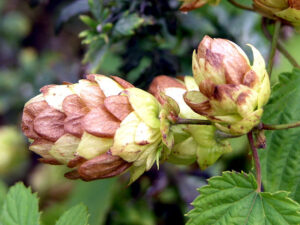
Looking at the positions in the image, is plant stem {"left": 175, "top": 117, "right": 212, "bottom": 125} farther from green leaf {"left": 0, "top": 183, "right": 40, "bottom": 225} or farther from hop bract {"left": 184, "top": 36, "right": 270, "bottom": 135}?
green leaf {"left": 0, "top": 183, "right": 40, "bottom": 225}

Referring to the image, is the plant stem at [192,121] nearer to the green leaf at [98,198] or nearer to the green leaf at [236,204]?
the green leaf at [236,204]

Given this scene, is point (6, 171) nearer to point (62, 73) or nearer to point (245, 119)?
point (62, 73)

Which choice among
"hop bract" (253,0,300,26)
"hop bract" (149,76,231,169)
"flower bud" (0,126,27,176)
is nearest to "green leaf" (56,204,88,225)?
"hop bract" (149,76,231,169)

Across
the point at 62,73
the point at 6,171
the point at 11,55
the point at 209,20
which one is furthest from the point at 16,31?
the point at 209,20

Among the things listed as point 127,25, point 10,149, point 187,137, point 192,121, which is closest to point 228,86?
point 192,121

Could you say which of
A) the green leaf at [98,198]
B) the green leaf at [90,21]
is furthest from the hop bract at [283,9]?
the green leaf at [98,198]
